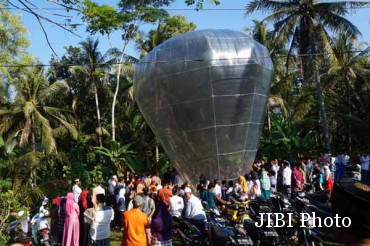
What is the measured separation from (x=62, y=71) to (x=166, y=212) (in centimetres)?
2660

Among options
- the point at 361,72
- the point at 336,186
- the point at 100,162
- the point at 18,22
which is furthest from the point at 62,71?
the point at 336,186

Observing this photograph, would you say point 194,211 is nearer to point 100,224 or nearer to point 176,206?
point 176,206

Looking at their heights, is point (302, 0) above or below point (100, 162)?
above

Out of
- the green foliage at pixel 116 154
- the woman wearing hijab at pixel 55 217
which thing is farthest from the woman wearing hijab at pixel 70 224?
the green foliage at pixel 116 154

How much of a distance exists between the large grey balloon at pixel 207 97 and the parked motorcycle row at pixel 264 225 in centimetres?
577

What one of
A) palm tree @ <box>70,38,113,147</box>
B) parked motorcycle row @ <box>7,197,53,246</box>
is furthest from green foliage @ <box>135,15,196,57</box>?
parked motorcycle row @ <box>7,197,53,246</box>

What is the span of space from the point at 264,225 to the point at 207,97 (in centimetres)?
751

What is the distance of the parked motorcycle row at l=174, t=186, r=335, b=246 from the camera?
7.46 meters

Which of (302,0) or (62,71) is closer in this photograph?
(302,0)

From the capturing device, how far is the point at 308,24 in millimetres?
22750

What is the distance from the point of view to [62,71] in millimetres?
31891

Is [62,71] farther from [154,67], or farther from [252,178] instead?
[252,178]

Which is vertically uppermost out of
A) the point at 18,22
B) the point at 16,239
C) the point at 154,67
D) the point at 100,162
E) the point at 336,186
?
the point at 18,22

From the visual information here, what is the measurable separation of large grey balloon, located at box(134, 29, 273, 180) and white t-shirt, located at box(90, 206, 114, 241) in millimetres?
7571
